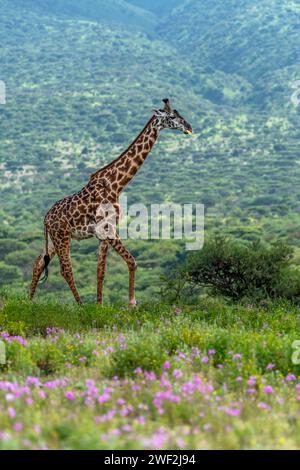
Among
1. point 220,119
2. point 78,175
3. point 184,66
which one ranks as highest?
point 184,66

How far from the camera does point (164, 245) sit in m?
65.2

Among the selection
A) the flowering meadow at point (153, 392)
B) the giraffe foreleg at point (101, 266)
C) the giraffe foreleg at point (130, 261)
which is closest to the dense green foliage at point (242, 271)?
the giraffe foreleg at point (130, 261)

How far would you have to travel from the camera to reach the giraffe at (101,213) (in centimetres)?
1216

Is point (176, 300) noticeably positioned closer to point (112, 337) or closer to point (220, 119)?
point (112, 337)

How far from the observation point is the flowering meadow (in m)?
4.62

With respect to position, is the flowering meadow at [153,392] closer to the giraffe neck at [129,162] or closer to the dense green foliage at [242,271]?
the giraffe neck at [129,162]

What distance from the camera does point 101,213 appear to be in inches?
479

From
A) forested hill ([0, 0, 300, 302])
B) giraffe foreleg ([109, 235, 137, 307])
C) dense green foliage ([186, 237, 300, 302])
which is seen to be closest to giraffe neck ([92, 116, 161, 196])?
giraffe foreleg ([109, 235, 137, 307])

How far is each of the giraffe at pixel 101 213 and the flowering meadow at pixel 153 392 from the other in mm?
3042

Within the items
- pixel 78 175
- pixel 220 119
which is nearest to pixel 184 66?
pixel 220 119

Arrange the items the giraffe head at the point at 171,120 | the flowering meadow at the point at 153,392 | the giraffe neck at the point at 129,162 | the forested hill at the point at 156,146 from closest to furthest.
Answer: the flowering meadow at the point at 153,392
the giraffe neck at the point at 129,162
the giraffe head at the point at 171,120
the forested hill at the point at 156,146

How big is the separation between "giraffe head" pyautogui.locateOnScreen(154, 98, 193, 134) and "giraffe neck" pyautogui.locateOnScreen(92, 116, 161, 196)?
0.09 metres

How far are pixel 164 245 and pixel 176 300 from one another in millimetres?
51381

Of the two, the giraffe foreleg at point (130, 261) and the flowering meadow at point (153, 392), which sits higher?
the giraffe foreleg at point (130, 261)
